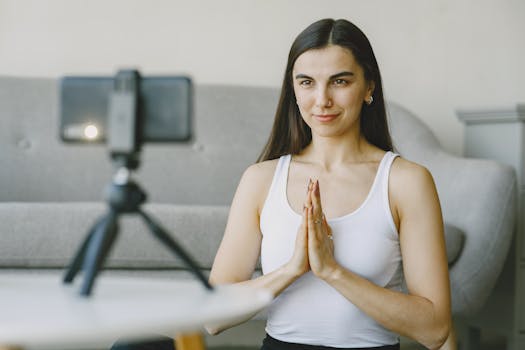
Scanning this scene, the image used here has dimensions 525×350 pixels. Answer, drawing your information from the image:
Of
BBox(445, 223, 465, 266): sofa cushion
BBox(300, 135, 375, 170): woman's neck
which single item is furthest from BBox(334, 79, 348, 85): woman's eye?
BBox(445, 223, 465, 266): sofa cushion

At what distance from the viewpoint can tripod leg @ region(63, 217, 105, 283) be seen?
79 cm

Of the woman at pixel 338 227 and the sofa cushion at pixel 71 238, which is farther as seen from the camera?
the sofa cushion at pixel 71 238

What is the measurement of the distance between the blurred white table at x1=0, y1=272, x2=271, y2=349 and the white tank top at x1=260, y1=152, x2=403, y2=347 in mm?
468

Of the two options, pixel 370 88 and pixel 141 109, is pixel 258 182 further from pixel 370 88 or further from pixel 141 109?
pixel 141 109

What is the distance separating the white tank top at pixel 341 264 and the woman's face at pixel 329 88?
0.13 m

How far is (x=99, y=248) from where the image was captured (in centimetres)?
75

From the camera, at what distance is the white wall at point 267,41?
9.02 feet

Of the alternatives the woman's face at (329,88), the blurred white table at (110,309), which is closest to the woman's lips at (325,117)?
the woman's face at (329,88)

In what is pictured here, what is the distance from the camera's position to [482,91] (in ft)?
9.91

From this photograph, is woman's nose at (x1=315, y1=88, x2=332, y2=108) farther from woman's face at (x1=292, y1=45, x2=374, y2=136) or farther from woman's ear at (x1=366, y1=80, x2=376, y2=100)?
woman's ear at (x1=366, y1=80, x2=376, y2=100)

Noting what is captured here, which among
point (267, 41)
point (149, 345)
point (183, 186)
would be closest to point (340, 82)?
point (149, 345)

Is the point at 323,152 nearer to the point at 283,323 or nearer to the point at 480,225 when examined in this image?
the point at 283,323

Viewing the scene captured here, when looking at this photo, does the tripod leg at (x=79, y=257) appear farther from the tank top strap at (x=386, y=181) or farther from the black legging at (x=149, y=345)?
the tank top strap at (x=386, y=181)

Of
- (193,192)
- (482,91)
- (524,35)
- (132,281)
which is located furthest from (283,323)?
(524,35)
